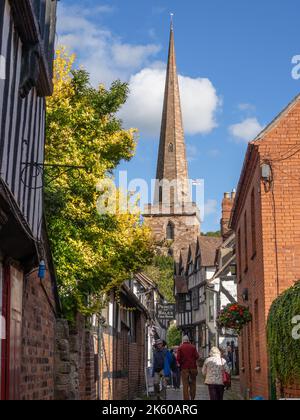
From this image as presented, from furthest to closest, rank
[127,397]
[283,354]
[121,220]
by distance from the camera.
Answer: [127,397] → [121,220] → [283,354]

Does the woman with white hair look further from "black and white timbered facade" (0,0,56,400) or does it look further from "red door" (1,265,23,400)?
"red door" (1,265,23,400)

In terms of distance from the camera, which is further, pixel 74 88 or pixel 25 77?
pixel 74 88

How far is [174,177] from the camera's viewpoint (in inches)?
3652

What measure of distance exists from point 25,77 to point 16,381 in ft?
11.4

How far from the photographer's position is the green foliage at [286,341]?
990 cm

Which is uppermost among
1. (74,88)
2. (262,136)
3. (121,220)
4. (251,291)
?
(74,88)

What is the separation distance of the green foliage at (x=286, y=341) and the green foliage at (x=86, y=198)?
400 cm

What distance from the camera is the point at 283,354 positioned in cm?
1044

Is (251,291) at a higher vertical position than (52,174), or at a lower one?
lower

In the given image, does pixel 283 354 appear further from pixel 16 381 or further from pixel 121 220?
pixel 121 220

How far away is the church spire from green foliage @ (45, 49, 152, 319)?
77.2 meters

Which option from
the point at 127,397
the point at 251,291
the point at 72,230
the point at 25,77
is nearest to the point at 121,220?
the point at 72,230

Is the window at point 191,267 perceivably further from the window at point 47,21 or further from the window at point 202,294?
the window at point 47,21

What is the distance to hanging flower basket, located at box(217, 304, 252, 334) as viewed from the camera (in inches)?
649
